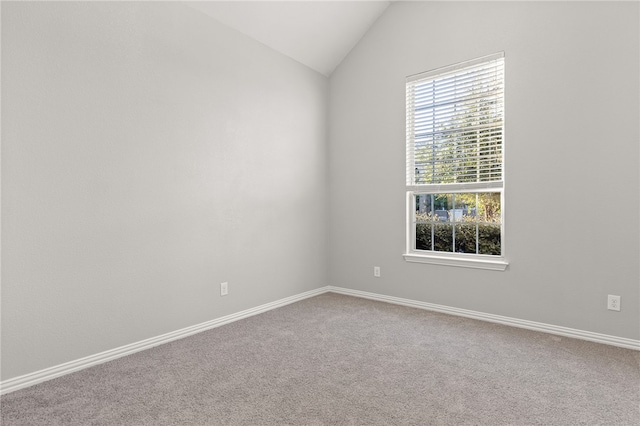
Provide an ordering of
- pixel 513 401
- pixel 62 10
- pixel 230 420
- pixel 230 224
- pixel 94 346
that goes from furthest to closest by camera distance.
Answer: pixel 230 224, pixel 94 346, pixel 62 10, pixel 513 401, pixel 230 420

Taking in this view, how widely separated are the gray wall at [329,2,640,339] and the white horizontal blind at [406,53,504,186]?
0.34 feet

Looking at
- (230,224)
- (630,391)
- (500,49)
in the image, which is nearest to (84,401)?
(230,224)

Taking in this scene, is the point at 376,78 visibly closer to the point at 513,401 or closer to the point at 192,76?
the point at 192,76

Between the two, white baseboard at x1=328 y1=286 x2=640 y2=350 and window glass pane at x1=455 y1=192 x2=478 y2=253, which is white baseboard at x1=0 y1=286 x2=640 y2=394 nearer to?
white baseboard at x1=328 y1=286 x2=640 y2=350

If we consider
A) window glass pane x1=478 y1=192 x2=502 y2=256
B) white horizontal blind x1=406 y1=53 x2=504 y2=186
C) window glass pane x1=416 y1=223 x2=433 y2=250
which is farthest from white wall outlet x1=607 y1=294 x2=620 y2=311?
window glass pane x1=416 y1=223 x2=433 y2=250

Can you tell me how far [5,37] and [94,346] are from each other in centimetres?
192

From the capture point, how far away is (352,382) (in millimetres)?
2139

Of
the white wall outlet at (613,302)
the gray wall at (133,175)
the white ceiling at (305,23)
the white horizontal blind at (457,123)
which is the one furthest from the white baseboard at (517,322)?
the white ceiling at (305,23)

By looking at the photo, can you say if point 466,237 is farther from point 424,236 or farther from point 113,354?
point 113,354

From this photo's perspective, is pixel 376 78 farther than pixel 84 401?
Yes

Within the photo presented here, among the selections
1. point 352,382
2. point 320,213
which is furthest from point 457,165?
point 352,382

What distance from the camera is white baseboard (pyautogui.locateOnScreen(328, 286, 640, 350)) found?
8.85ft

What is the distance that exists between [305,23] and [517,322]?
3406 mm

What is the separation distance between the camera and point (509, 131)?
3158mm
